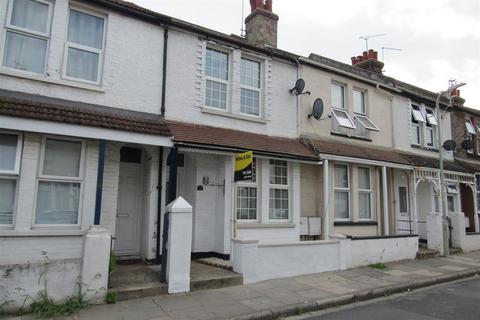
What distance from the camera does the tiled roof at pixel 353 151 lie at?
438 inches

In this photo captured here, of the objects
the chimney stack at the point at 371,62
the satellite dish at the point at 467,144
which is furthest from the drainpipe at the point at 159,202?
the satellite dish at the point at 467,144

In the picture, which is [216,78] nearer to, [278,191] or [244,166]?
[244,166]

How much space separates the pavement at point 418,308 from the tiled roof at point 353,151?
14.9ft

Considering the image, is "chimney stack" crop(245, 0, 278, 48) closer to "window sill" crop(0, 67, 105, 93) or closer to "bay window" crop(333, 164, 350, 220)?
"bay window" crop(333, 164, 350, 220)

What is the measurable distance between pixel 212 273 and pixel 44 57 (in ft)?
19.1

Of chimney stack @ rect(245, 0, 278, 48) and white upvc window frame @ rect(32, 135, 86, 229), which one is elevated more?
chimney stack @ rect(245, 0, 278, 48)

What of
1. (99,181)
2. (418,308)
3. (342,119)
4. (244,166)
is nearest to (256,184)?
(244,166)

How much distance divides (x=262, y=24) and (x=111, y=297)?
9458 mm

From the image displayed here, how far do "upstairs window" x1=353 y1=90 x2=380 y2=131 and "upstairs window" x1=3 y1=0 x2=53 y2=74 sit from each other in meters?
10.0

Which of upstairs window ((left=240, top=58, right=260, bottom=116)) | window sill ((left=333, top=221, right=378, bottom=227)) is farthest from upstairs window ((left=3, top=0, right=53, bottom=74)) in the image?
window sill ((left=333, top=221, right=378, bottom=227))

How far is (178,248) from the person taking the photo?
6863 mm

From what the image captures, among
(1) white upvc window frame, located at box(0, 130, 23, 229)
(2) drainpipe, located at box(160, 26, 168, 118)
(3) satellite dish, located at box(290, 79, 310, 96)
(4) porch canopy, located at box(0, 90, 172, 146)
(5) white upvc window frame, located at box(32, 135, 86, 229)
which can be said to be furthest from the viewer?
(3) satellite dish, located at box(290, 79, 310, 96)

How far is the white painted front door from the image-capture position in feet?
28.8

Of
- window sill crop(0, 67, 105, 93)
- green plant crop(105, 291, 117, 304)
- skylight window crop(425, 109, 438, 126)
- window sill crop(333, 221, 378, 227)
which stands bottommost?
green plant crop(105, 291, 117, 304)
